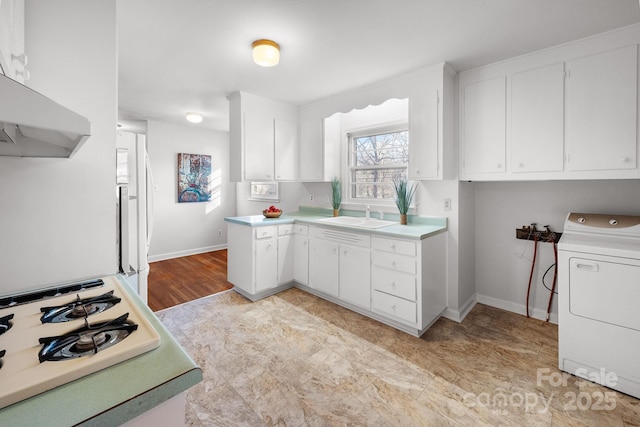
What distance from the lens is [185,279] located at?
13.3ft

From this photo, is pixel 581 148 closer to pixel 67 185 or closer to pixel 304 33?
pixel 304 33

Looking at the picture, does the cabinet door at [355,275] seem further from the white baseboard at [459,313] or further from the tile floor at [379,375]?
the white baseboard at [459,313]

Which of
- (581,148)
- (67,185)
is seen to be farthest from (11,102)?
(581,148)

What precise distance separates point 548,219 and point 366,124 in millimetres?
2175

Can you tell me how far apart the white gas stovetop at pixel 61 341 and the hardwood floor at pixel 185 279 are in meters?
2.36

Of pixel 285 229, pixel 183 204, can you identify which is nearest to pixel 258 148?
pixel 285 229

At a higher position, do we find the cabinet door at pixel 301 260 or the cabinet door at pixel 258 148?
the cabinet door at pixel 258 148

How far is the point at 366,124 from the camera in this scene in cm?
364

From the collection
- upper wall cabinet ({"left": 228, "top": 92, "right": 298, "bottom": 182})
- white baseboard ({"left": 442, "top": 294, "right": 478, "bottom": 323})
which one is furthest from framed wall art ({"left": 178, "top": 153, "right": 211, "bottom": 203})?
white baseboard ({"left": 442, "top": 294, "right": 478, "bottom": 323})

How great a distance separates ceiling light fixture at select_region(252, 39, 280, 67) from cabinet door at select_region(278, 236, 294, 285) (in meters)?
1.92

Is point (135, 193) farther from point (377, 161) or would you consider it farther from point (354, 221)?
point (377, 161)

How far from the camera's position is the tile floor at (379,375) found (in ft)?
5.45

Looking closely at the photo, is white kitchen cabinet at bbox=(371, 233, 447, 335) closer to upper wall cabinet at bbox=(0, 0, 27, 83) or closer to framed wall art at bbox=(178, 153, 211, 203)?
upper wall cabinet at bbox=(0, 0, 27, 83)

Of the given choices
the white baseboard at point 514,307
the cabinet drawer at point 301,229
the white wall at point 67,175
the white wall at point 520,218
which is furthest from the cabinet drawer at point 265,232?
the white baseboard at point 514,307
